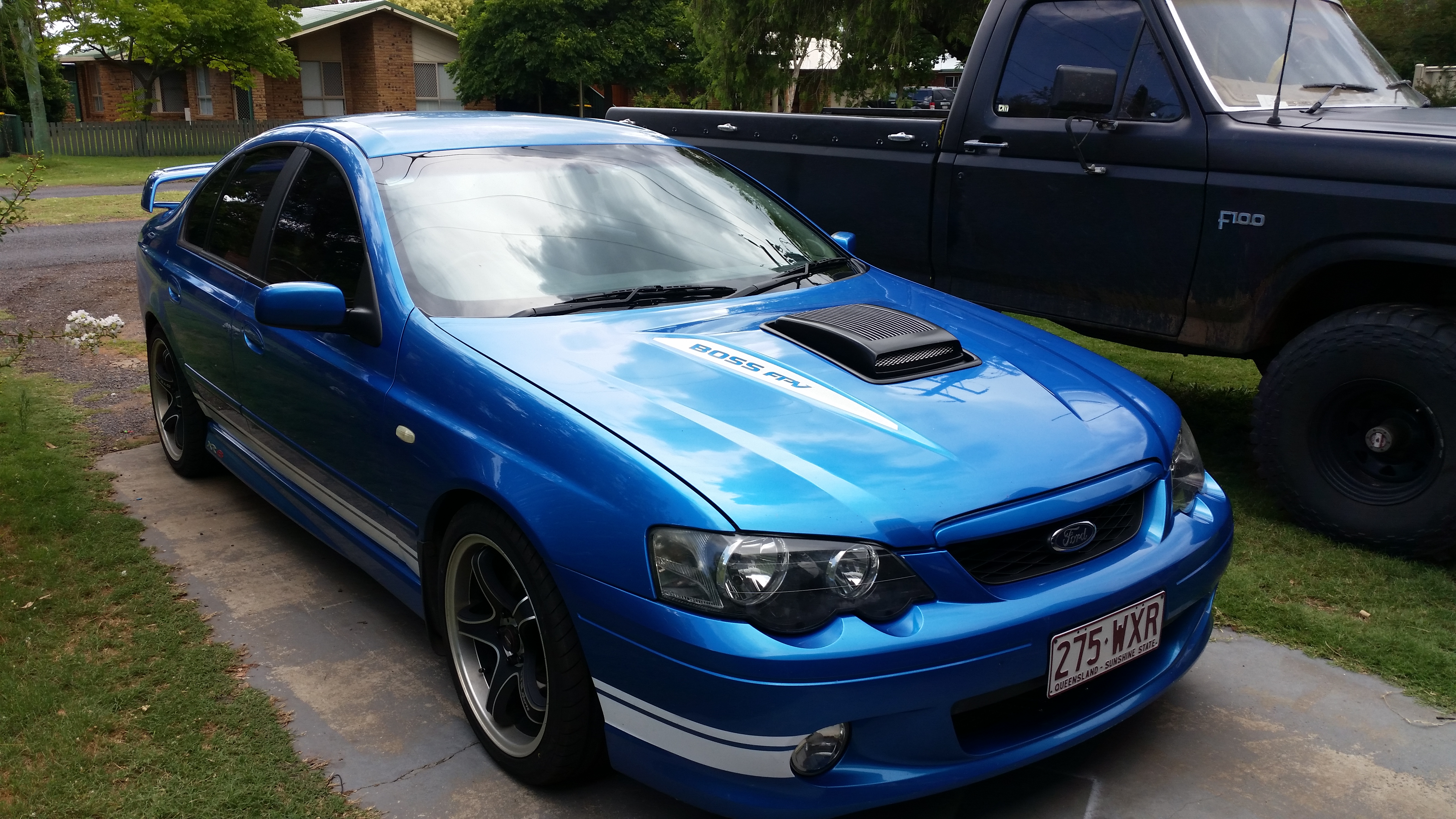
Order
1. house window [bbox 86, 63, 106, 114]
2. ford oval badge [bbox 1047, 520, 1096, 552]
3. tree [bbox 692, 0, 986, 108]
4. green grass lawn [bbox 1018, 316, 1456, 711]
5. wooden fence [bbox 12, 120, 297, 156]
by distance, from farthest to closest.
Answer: house window [bbox 86, 63, 106, 114]
wooden fence [bbox 12, 120, 297, 156]
tree [bbox 692, 0, 986, 108]
green grass lawn [bbox 1018, 316, 1456, 711]
ford oval badge [bbox 1047, 520, 1096, 552]

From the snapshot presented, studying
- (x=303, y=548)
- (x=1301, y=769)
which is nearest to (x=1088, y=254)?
(x=1301, y=769)

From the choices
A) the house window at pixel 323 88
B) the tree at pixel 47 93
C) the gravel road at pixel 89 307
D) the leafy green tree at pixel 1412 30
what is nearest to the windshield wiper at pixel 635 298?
the gravel road at pixel 89 307

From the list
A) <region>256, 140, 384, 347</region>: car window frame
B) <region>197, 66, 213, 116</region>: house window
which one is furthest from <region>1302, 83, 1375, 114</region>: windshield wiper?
<region>197, 66, 213, 116</region>: house window

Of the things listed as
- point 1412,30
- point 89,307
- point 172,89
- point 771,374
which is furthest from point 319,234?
point 172,89

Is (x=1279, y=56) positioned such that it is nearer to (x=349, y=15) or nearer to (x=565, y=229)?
(x=565, y=229)

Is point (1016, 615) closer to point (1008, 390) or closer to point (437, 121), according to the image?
point (1008, 390)

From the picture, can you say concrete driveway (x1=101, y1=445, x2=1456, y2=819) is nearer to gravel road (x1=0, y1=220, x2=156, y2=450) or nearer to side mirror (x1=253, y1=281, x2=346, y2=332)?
side mirror (x1=253, y1=281, x2=346, y2=332)

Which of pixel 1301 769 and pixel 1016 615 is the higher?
pixel 1016 615

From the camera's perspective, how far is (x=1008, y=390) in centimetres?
304

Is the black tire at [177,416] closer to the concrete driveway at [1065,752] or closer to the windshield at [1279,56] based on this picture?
the concrete driveway at [1065,752]

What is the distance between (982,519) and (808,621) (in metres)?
0.47

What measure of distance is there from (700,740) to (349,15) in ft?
138

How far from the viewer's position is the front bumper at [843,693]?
2.32 m

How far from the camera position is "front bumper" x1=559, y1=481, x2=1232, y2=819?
2.32m
